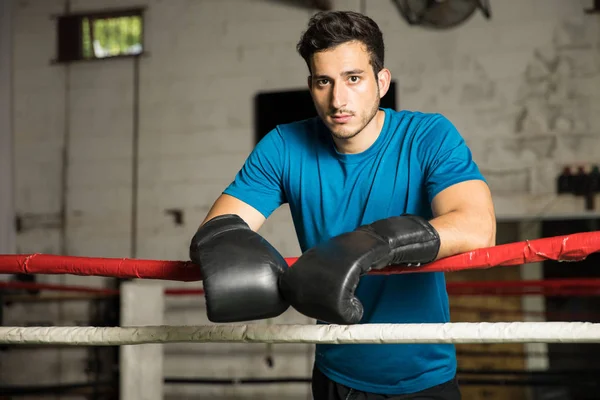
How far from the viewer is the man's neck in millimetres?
1432

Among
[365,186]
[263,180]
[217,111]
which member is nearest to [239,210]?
[263,180]

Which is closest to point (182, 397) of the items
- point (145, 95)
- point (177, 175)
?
point (177, 175)

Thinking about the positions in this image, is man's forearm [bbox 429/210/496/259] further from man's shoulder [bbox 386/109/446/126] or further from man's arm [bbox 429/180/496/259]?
man's shoulder [bbox 386/109/446/126]

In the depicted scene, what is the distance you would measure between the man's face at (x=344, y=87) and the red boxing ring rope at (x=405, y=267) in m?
Answer: 0.34

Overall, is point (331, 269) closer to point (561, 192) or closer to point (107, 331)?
point (107, 331)

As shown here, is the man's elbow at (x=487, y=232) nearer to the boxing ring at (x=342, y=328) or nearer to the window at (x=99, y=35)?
the boxing ring at (x=342, y=328)

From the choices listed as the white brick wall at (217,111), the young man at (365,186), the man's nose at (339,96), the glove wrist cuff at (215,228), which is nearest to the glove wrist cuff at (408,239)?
the young man at (365,186)

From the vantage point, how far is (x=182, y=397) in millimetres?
4871

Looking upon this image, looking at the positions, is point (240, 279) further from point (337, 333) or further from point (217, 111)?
point (217, 111)

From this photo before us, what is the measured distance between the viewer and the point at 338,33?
1328mm

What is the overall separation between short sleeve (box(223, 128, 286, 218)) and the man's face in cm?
20

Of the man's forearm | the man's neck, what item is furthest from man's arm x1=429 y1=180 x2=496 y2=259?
the man's neck

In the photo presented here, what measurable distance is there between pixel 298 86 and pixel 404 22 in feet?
2.94

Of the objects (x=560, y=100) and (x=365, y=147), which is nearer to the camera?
(x=365, y=147)
